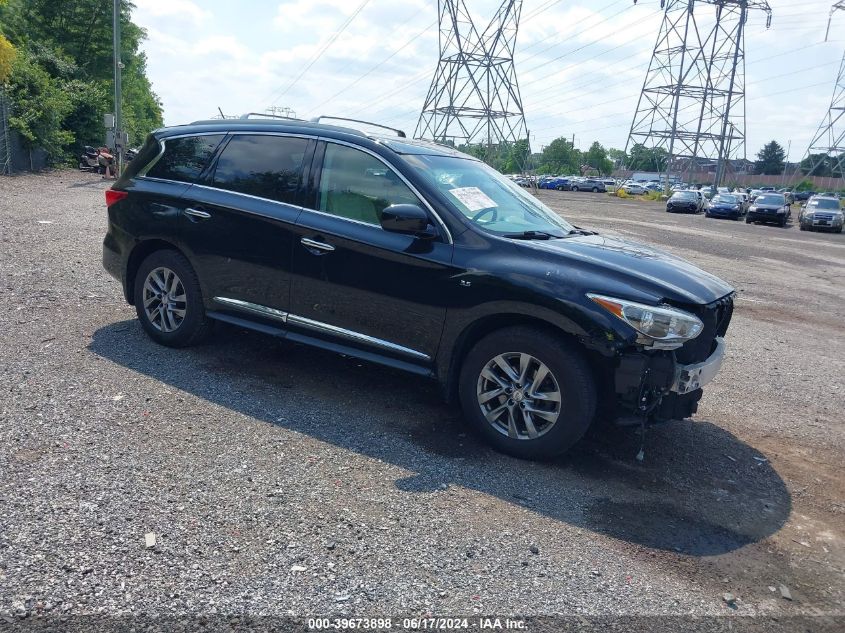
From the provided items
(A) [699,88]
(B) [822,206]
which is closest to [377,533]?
(B) [822,206]

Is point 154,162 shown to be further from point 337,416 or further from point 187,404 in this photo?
point 337,416

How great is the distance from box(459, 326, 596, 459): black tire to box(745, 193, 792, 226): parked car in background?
3330cm

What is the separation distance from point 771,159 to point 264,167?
133602 millimetres

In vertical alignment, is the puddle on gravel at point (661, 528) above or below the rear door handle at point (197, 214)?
below

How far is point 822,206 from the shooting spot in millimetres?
32219

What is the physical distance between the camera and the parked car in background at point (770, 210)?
33062mm

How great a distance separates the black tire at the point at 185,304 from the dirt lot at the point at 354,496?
0.58 ft

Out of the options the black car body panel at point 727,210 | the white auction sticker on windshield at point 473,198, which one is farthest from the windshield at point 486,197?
the black car body panel at point 727,210

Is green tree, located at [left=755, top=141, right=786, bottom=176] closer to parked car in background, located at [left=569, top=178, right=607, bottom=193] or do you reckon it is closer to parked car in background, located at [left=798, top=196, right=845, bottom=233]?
parked car in background, located at [left=569, top=178, right=607, bottom=193]

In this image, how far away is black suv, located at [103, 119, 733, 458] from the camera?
412 cm

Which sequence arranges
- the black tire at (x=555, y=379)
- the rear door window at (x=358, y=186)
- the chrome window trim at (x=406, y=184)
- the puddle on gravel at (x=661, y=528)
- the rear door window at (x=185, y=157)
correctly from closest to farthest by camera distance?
the puddle on gravel at (x=661, y=528)
the black tire at (x=555, y=379)
the chrome window trim at (x=406, y=184)
the rear door window at (x=358, y=186)
the rear door window at (x=185, y=157)

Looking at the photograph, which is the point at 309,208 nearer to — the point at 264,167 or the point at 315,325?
the point at 264,167

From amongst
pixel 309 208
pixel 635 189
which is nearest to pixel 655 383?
pixel 309 208

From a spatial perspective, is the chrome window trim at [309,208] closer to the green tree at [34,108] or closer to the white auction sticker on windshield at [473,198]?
the white auction sticker on windshield at [473,198]
